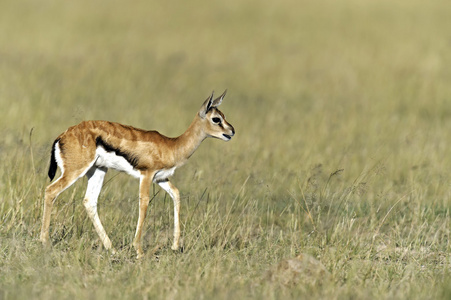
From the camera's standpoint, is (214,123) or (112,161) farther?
(214,123)

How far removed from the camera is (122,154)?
6.84 m

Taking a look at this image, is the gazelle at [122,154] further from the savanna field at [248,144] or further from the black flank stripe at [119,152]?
the savanna field at [248,144]

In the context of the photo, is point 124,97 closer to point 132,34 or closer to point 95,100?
point 95,100

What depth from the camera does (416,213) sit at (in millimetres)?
8398

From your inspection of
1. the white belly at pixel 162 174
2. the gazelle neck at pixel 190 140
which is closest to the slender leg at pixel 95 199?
the white belly at pixel 162 174

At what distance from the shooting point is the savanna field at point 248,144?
616 centimetres

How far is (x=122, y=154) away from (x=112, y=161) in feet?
0.38

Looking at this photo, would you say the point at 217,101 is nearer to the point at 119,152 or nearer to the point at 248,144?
the point at 119,152

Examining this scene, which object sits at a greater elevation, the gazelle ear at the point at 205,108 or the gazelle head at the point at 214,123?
the gazelle ear at the point at 205,108

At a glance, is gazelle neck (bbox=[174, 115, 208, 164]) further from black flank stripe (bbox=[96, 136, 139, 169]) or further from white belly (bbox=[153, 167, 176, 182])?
black flank stripe (bbox=[96, 136, 139, 169])

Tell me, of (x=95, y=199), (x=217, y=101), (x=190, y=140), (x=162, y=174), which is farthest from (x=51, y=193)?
(x=217, y=101)

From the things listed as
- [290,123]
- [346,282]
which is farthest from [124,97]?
[346,282]

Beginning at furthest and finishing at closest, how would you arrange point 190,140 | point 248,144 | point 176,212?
point 248,144
point 190,140
point 176,212

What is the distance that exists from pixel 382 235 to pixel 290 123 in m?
5.50
